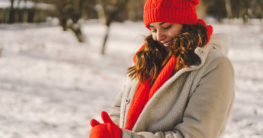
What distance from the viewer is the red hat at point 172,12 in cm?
137

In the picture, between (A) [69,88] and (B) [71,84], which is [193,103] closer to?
(A) [69,88]

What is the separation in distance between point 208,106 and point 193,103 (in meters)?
0.08

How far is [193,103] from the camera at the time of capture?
3.93ft

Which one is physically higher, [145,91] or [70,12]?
[70,12]

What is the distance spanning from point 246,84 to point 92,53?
18.1 ft

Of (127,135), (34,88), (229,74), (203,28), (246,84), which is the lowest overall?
(34,88)

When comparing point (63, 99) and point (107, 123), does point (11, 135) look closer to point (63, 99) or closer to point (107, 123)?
point (63, 99)

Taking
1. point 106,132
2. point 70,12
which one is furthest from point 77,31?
point 106,132

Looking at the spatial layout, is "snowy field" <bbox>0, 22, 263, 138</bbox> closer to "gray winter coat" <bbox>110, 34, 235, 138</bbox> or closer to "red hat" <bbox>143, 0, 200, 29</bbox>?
"red hat" <bbox>143, 0, 200, 29</bbox>

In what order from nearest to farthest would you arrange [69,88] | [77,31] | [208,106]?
[208,106] < [69,88] < [77,31]

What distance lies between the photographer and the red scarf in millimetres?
1295

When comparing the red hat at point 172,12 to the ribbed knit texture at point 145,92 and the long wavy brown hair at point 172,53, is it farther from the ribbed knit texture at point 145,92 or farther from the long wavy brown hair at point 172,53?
the ribbed knit texture at point 145,92

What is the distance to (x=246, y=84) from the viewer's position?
5.68 meters

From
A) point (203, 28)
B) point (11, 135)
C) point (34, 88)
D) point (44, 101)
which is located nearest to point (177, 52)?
point (203, 28)
